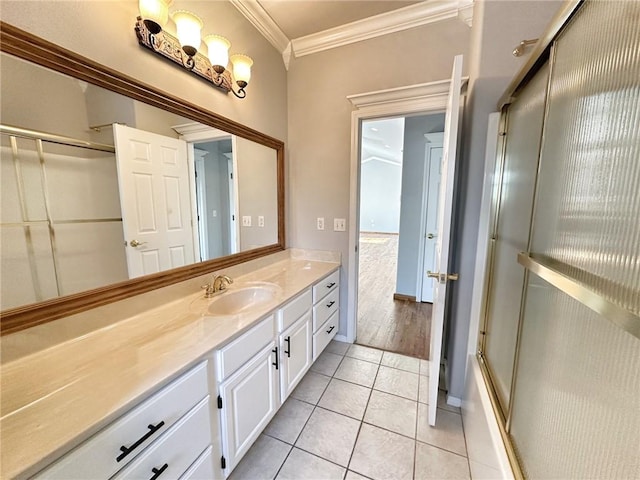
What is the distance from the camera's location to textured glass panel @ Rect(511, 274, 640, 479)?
52 cm

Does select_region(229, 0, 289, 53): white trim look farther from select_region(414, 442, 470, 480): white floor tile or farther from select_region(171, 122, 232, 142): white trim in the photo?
select_region(414, 442, 470, 480): white floor tile

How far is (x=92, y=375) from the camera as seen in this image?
2.61 feet

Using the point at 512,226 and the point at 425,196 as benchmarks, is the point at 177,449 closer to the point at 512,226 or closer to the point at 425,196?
the point at 512,226

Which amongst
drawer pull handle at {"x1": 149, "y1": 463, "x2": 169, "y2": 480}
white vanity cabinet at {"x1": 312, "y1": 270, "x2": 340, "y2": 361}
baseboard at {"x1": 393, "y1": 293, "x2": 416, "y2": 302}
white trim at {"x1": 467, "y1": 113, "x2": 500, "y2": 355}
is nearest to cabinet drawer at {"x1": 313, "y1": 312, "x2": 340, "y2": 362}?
white vanity cabinet at {"x1": 312, "y1": 270, "x2": 340, "y2": 361}

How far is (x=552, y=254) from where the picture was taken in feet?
A: 2.71

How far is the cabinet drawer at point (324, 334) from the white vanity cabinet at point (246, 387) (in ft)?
1.69

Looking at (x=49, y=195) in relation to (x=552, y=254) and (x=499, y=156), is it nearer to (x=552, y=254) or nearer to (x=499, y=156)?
(x=552, y=254)

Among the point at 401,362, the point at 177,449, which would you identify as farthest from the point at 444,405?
the point at 177,449

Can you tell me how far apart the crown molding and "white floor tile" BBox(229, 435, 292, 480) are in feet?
8.93

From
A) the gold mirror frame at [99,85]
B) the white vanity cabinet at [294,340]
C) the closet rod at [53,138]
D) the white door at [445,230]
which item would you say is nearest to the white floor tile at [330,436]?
the white vanity cabinet at [294,340]

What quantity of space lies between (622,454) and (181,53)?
215 centimetres

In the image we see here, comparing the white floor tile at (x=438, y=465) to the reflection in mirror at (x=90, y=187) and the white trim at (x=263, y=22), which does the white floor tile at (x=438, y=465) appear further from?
the white trim at (x=263, y=22)

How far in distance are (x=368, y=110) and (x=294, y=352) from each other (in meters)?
1.92

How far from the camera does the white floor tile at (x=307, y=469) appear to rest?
1244 mm
